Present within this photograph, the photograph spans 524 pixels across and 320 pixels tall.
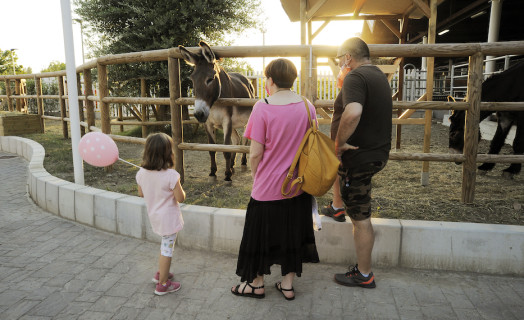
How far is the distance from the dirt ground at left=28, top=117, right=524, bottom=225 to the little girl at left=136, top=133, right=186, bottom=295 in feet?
4.77

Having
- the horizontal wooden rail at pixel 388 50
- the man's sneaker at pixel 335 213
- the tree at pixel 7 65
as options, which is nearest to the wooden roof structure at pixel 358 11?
the horizontal wooden rail at pixel 388 50

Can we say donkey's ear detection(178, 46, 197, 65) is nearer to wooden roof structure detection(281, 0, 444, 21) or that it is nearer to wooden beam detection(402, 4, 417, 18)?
wooden roof structure detection(281, 0, 444, 21)

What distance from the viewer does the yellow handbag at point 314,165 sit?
251 centimetres

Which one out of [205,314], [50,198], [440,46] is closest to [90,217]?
[50,198]

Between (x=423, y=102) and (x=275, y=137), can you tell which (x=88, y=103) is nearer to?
(x=275, y=137)

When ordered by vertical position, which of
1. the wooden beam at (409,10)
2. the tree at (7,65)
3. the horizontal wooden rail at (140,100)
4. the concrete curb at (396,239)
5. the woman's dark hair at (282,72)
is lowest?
the concrete curb at (396,239)

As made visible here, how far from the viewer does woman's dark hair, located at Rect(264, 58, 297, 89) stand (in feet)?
8.32

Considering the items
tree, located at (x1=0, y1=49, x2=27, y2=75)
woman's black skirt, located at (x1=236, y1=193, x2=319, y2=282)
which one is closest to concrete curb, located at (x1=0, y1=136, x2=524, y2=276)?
woman's black skirt, located at (x1=236, y1=193, x2=319, y2=282)

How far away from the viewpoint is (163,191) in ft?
9.10

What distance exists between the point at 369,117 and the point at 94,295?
8.09ft

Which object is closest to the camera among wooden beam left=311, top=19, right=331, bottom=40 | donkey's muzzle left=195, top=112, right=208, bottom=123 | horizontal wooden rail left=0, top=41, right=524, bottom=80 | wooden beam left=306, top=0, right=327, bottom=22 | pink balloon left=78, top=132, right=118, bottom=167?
pink balloon left=78, top=132, right=118, bottom=167

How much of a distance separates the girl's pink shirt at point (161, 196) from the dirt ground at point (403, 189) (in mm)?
1459

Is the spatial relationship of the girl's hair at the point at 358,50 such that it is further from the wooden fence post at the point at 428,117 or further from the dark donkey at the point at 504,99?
the dark donkey at the point at 504,99

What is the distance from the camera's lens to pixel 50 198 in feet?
15.4
